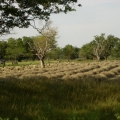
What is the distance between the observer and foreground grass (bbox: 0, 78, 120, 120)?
536 cm

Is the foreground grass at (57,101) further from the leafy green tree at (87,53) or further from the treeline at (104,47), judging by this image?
the leafy green tree at (87,53)

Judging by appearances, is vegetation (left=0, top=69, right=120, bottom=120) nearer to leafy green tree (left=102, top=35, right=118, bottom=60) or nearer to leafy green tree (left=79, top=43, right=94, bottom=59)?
leafy green tree (left=102, top=35, right=118, bottom=60)

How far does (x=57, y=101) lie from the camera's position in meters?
7.03

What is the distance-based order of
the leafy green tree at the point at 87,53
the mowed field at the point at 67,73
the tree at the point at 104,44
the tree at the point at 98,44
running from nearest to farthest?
the mowed field at the point at 67,73 → the tree at the point at 98,44 → the tree at the point at 104,44 → the leafy green tree at the point at 87,53

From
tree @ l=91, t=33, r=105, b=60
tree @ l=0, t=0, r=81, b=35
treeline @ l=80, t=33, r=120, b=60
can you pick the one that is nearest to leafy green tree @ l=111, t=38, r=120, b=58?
treeline @ l=80, t=33, r=120, b=60

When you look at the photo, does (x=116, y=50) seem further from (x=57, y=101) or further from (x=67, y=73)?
(x=57, y=101)

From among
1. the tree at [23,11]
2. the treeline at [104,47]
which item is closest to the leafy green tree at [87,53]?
the treeline at [104,47]

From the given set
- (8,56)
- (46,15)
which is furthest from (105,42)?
(46,15)

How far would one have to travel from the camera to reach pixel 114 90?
880 centimetres

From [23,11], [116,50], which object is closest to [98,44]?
[116,50]

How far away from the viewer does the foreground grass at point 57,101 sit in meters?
5.36

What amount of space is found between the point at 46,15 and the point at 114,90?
393 cm

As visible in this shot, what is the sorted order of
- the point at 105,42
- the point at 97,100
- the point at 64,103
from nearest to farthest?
the point at 64,103, the point at 97,100, the point at 105,42

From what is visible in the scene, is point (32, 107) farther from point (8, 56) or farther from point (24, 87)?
point (8, 56)
